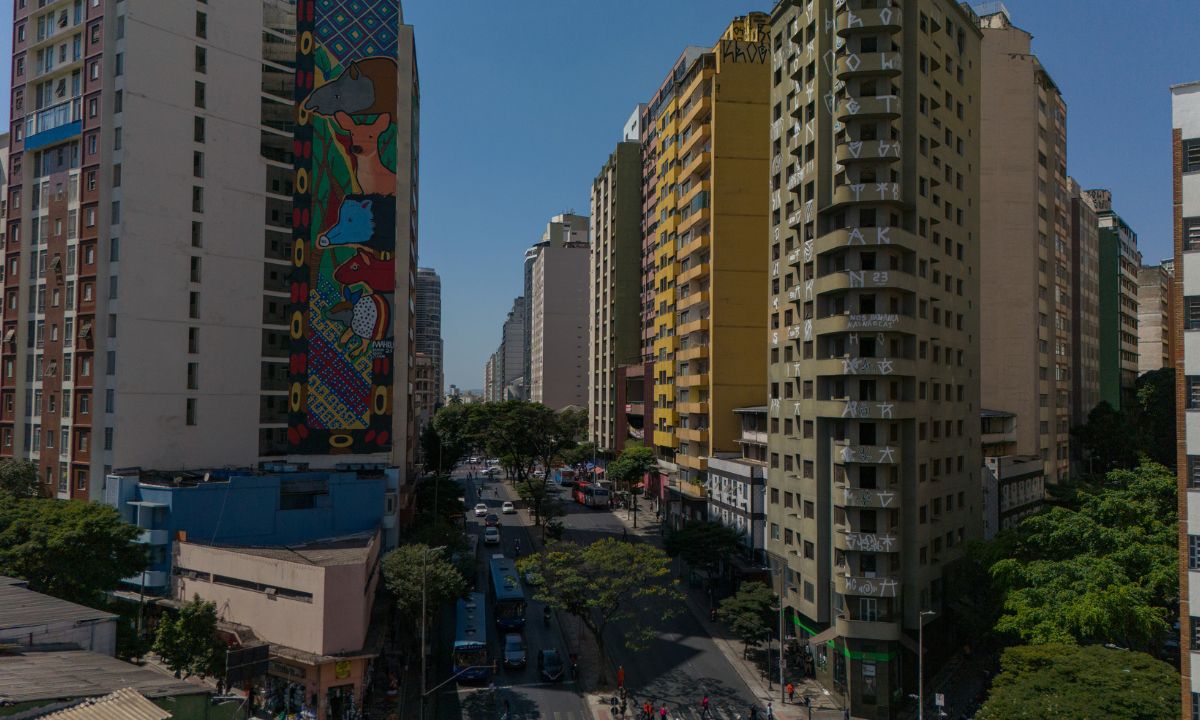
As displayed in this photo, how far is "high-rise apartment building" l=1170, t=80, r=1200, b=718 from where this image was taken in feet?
99.8

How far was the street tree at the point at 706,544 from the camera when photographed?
6494 centimetres

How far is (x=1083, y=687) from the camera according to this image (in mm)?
34312

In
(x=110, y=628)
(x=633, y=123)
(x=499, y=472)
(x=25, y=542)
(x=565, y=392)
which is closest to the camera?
(x=110, y=628)

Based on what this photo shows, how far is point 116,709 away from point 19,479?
2277 inches

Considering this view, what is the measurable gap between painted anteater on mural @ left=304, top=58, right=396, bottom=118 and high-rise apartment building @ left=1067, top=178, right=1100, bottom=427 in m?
83.1

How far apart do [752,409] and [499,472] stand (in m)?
97.9

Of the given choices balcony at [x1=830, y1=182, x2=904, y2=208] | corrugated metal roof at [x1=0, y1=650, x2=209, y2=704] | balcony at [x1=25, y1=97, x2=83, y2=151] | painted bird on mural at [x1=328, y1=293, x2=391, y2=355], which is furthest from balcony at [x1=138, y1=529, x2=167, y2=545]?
balcony at [x1=830, y1=182, x2=904, y2=208]

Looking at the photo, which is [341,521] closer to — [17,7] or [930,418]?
[930,418]

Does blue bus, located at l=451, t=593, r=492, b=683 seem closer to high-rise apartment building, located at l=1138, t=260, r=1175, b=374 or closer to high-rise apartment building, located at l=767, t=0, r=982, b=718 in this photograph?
high-rise apartment building, located at l=767, t=0, r=982, b=718

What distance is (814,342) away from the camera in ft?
174

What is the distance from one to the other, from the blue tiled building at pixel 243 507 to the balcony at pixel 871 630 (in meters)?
35.5

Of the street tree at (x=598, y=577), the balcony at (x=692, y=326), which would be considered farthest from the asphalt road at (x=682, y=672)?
the balcony at (x=692, y=326)

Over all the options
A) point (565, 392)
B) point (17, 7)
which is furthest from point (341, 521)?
point (565, 392)

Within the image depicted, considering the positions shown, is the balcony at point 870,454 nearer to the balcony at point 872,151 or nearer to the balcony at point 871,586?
the balcony at point 871,586
